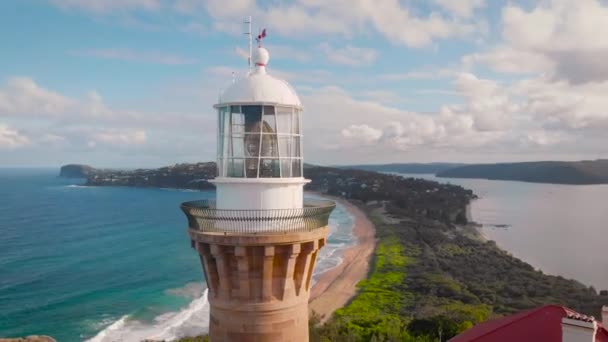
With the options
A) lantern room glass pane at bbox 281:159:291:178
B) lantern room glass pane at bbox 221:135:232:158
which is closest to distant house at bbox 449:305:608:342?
lantern room glass pane at bbox 281:159:291:178

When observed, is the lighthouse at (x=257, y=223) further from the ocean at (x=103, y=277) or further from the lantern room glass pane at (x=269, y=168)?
the ocean at (x=103, y=277)

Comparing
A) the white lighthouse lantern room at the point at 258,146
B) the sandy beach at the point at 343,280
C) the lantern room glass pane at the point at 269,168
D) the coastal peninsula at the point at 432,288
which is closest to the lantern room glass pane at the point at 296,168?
the white lighthouse lantern room at the point at 258,146

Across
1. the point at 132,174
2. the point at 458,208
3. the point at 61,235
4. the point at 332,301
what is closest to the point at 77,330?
the point at 332,301

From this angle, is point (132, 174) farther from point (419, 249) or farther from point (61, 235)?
point (419, 249)

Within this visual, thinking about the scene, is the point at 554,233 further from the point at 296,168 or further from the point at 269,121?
the point at 269,121

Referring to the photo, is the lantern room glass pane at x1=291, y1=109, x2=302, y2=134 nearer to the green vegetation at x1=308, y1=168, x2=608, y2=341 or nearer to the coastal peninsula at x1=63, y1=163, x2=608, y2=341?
the green vegetation at x1=308, y1=168, x2=608, y2=341

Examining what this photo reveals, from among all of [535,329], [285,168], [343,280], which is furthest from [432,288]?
[285,168]
